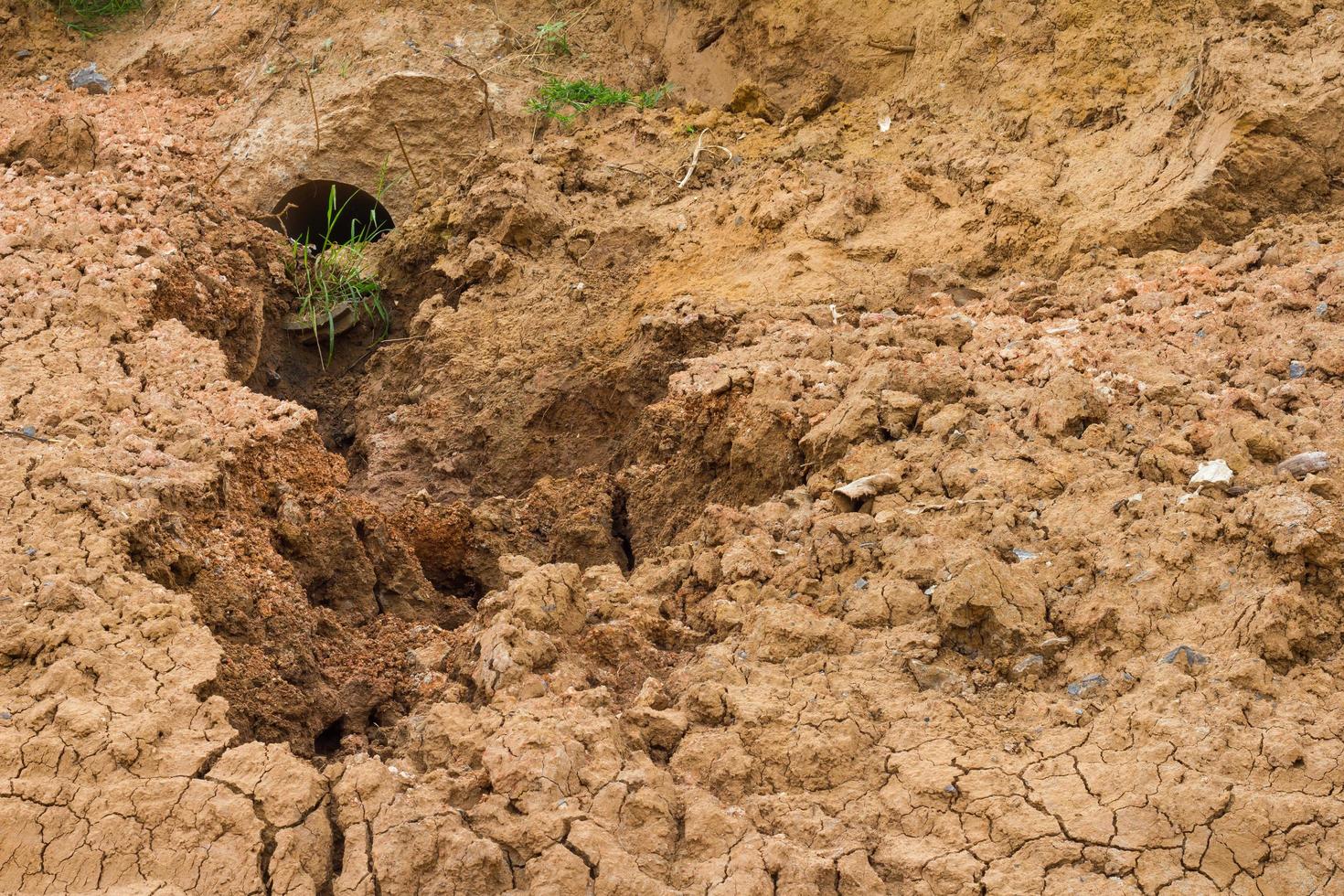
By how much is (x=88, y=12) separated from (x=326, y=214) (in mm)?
1743

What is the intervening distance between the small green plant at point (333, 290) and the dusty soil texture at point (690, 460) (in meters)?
0.07

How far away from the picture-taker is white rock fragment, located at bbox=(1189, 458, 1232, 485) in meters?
3.00

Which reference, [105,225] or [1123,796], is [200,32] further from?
[1123,796]

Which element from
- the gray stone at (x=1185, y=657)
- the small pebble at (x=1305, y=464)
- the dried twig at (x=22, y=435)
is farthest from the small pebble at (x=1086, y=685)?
the dried twig at (x=22, y=435)

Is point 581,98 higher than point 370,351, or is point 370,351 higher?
point 581,98

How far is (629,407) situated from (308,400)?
128 cm

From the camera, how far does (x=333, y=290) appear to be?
504 centimetres

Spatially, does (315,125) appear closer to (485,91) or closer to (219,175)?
(219,175)

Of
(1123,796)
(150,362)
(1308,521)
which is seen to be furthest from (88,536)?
(1308,521)

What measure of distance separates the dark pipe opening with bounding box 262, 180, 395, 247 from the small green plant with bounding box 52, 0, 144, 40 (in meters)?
1.52

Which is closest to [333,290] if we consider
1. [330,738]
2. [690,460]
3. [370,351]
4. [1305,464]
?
[370,351]

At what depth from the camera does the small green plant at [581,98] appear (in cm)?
554

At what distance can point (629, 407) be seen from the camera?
4387mm

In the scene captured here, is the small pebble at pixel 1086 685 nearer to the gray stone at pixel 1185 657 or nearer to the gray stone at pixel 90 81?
the gray stone at pixel 1185 657
